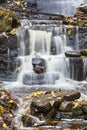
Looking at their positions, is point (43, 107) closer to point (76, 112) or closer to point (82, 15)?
point (76, 112)

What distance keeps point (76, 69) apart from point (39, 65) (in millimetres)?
1960

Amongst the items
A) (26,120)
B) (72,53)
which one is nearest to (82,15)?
(72,53)

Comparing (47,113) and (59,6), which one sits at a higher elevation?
(47,113)

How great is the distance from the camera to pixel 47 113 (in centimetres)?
1396

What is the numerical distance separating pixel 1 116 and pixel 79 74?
25.7 ft

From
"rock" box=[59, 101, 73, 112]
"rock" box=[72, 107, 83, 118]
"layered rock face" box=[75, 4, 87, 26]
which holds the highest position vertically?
"layered rock face" box=[75, 4, 87, 26]

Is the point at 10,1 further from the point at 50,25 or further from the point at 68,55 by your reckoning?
the point at 68,55

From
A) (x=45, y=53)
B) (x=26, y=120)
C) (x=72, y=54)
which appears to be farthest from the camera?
(x=45, y=53)

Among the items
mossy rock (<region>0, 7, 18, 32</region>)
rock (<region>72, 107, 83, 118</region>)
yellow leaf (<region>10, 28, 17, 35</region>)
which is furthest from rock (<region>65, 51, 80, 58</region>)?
rock (<region>72, 107, 83, 118</region>)

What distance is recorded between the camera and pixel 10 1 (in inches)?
1132

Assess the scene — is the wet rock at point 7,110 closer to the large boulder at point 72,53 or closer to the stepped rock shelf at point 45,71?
the stepped rock shelf at point 45,71

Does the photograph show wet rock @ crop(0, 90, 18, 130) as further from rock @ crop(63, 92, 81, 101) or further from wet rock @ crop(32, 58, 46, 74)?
wet rock @ crop(32, 58, 46, 74)

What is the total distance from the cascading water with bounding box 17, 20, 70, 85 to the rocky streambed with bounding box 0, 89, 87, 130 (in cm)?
438

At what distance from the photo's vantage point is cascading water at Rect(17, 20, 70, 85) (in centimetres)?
1952
